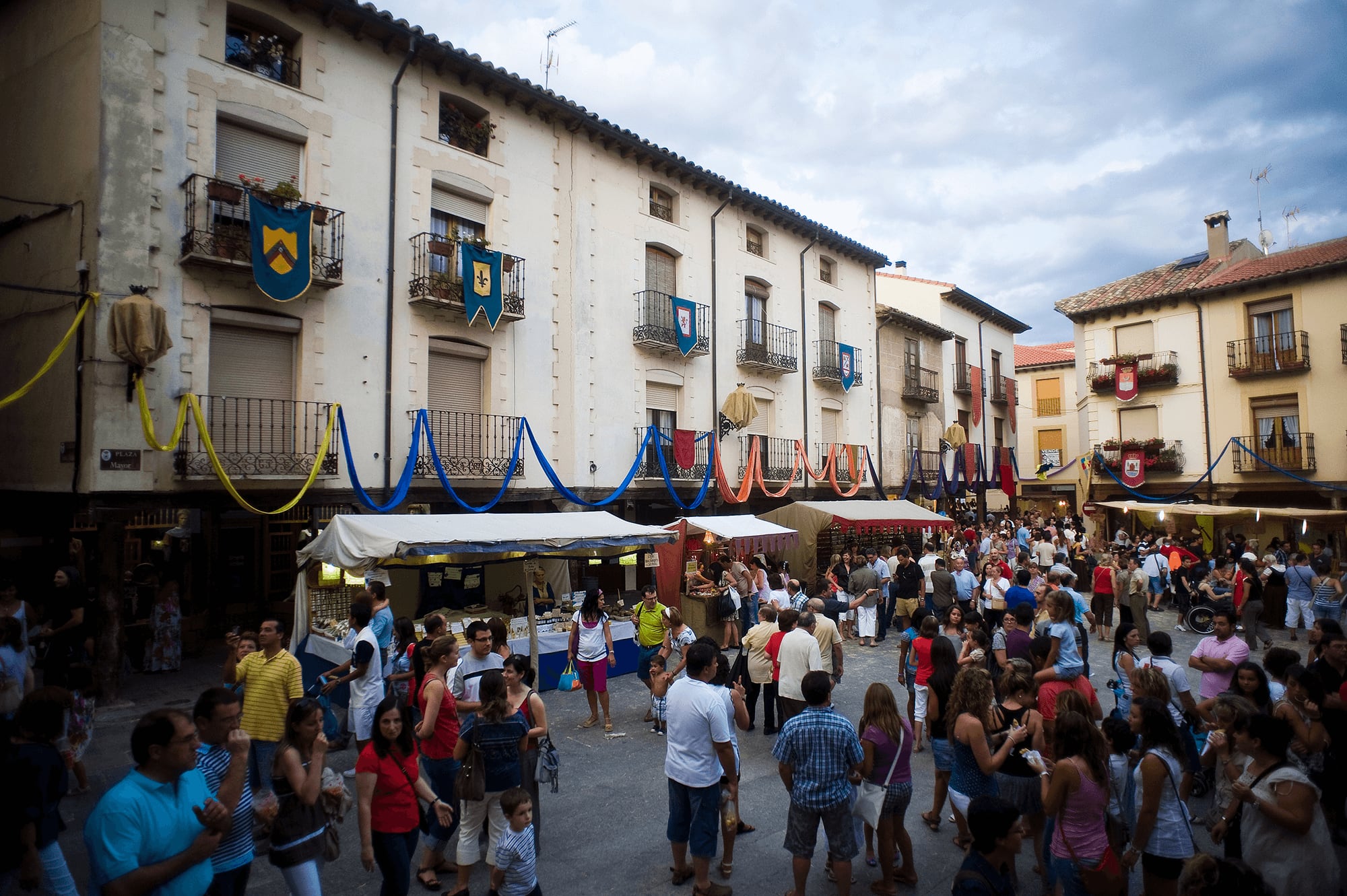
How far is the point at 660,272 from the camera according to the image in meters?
18.6

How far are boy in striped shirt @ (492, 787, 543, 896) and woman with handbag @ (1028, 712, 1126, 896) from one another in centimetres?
300

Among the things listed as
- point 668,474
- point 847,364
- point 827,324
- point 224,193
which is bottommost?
point 668,474

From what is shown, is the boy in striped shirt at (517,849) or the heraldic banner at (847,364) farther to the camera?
the heraldic banner at (847,364)

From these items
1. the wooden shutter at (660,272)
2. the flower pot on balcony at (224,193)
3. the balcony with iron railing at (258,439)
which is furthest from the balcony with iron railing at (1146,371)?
the flower pot on balcony at (224,193)

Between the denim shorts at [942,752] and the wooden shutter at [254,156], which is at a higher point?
the wooden shutter at [254,156]

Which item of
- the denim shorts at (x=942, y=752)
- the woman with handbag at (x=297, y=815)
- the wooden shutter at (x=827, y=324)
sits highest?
the wooden shutter at (x=827, y=324)

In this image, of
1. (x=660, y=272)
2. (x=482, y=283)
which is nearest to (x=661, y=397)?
(x=660, y=272)

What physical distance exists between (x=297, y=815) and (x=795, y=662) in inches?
189

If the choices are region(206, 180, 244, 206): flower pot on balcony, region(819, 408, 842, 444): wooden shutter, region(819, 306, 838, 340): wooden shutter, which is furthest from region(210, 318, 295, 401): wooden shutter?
region(819, 306, 838, 340): wooden shutter

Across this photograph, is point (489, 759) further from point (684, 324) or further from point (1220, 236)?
point (1220, 236)

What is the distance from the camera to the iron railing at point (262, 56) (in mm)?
11984

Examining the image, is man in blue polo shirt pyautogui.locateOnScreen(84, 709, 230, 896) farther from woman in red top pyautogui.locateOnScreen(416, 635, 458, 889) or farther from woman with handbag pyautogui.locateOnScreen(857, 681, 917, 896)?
woman with handbag pyautogui.locateOnScreen(857, 681, 917, 896)

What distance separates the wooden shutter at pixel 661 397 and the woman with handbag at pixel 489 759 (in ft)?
43.3

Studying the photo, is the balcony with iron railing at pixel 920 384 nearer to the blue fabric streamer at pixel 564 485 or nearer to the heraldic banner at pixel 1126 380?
the heraldic banner at pixel 1126 380
